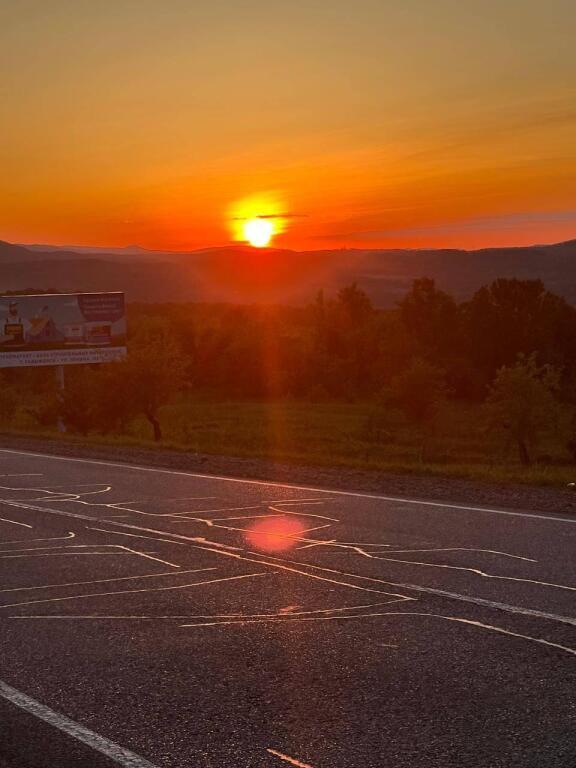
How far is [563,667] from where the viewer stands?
20.4 feet

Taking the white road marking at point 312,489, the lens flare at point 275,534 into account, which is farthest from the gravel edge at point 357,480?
the lens flare at point 275,534

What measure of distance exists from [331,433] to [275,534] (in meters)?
42.2

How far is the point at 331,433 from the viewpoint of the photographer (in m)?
53.5

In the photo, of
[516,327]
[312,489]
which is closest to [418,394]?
[516,327]

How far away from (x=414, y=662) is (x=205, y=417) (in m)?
56.9

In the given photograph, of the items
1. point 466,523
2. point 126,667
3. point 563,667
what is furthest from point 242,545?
point 563,667

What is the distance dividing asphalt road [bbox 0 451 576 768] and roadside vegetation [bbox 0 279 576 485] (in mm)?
12608

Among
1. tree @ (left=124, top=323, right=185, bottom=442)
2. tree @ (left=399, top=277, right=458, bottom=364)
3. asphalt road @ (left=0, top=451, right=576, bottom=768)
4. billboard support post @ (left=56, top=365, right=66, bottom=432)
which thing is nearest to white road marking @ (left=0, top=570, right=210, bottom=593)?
asphalt road @ (left=0, top=451, right=576, bottom=768)

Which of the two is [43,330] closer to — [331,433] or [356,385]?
[331,433]

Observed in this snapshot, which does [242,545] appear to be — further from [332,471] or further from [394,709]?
[332,471]

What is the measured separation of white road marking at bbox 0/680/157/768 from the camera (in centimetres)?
486

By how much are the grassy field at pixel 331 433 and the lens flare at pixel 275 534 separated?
13.1 m

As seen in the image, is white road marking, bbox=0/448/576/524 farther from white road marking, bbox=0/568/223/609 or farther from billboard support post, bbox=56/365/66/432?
billboard support post, bbox=56/365/66/432

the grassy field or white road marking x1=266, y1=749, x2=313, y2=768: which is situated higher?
white road marking x1=266, y1=749, x2=313, y2=768
